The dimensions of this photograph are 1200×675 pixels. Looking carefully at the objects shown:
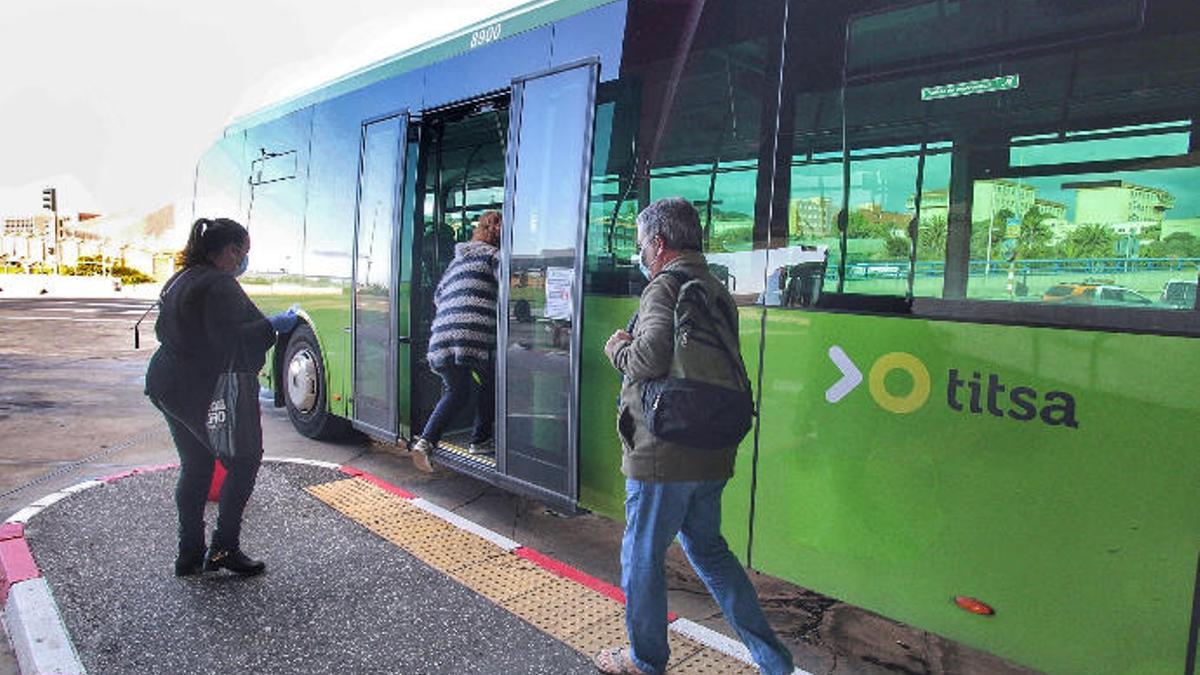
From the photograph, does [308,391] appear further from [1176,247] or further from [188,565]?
[1176,247]

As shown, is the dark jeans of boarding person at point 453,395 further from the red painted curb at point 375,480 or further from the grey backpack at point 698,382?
the grey backpack at point 698,382

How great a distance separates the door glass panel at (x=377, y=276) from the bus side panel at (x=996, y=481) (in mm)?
3372

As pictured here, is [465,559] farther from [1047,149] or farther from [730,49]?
[1047,149]

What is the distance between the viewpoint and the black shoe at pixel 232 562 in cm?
397

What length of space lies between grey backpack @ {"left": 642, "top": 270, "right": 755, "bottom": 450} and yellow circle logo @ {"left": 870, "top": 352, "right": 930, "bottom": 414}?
62 cm

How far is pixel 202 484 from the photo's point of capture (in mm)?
3885

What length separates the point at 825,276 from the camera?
3.16 m

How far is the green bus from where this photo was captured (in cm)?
243

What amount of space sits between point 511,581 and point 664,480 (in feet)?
5.65

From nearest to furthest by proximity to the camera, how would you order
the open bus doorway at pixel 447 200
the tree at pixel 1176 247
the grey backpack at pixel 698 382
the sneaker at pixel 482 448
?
the tree at pixel 1176 247 → the grey backpack at pixel 698 382 → the sneaker at pixel 482 448 → the open bus doorway at pixel 447 200

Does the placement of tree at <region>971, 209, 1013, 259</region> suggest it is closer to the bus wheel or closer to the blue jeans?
the blue jeans

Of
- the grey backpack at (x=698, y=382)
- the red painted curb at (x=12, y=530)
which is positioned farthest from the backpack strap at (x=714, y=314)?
the red painted curb at (x=12, y=530)

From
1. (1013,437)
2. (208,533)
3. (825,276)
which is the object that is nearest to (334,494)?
(208,533)

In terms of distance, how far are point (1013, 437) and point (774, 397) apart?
0.93 m
